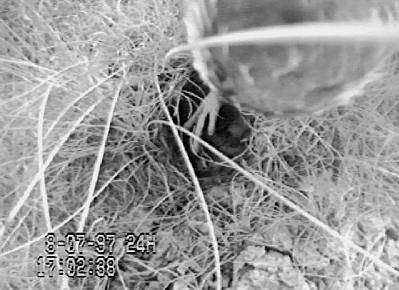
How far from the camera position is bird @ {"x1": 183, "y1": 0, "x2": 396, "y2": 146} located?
268 millimetres

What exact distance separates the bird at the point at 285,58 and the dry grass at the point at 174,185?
0.63 feet

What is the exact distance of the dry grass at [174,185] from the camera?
1.71 feet

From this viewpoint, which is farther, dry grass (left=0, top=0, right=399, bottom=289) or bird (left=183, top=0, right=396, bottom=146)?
dry grass (left=0, top=0, right=399, bottom=289)

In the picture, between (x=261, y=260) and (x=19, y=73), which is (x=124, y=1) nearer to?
(x=19, y=73)

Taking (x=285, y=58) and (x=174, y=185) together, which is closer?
(x=285, y=58)

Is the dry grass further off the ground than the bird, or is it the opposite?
the bird

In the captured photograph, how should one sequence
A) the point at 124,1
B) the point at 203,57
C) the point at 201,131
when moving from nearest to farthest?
the point at 203,57, the point at 201,131, the point at 124,1

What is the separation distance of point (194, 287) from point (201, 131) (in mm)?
136


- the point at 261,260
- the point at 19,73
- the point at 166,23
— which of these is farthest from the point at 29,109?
the point at 261,260

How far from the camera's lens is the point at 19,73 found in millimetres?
572

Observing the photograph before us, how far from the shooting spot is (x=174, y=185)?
54 centimetres

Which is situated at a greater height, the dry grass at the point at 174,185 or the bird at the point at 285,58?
the bird at the point at 285,58

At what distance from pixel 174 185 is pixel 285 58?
0.88ft

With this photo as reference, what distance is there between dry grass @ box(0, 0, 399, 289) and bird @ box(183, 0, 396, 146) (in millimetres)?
191
